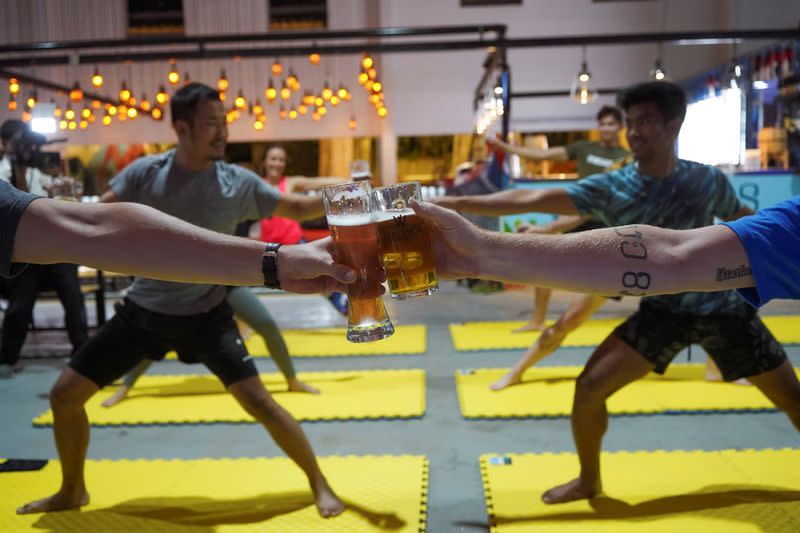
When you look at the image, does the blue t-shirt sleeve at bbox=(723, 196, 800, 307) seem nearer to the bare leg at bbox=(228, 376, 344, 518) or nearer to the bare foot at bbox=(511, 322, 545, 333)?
the bare leg at bbox=(228, 376, 344, 518)

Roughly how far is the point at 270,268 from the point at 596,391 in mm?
1463

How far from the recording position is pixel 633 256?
1.66m

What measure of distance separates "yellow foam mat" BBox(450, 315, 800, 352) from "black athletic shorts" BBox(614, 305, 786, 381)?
317cm

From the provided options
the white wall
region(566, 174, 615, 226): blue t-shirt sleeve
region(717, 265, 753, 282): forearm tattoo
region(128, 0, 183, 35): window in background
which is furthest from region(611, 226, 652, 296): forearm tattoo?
region(128, 0, 183, 35): window in background

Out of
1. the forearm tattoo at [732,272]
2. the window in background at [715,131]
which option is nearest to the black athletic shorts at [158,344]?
the forearm tattoo at [732,272]

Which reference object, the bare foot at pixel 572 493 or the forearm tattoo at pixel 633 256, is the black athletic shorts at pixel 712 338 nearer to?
the bare foot at pixel 572 493

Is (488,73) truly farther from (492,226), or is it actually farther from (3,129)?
(3,129)

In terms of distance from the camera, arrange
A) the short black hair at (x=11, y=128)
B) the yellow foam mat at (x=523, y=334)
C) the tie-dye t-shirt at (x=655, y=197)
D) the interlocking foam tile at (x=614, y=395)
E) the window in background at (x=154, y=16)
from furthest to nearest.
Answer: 1. the window in background at (x=154, y=16)
2. the yellow foam mat at (x=523, y=334)
3. the short black hair at (x=11, y=128)
4. the interlocking foam tile at (x=614, y=395)
5. the tie-dye t-shirt at (x=655, y=197)

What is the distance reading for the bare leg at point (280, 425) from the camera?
267cm

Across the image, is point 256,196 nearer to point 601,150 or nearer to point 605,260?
point 605,260

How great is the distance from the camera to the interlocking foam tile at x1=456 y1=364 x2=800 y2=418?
405 cm

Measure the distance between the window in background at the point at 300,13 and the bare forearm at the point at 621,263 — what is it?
48.7ft

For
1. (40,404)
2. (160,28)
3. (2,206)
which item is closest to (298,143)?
(160,28)

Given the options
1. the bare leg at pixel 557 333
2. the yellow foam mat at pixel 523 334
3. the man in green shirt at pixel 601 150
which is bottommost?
the yellow foam mat at pixel 523 334
